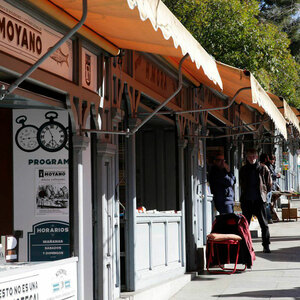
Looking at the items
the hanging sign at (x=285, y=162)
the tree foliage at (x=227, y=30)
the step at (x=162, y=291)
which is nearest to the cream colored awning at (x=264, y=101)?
the step at (x=162, y=291)

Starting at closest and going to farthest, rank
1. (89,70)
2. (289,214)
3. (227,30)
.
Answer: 1. (89,70)
2. (227,30)
3. (289,214)

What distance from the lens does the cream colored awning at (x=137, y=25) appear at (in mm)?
5207

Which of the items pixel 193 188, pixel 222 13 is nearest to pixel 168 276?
pixel 193 188

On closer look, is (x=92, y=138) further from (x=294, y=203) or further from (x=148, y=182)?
(x=294, y=203)

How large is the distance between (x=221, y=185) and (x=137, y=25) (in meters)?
6.70

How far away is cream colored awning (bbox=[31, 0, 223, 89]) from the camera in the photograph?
521cm

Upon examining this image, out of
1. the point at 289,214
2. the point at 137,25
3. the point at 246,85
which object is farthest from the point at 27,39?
the point at 289,214

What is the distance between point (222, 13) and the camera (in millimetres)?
20234

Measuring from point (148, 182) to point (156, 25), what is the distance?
7732 millimetres

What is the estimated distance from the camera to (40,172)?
23.0ft

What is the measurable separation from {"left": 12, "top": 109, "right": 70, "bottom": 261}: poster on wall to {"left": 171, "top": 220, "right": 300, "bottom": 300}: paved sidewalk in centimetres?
304

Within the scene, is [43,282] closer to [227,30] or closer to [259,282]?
[259,282]

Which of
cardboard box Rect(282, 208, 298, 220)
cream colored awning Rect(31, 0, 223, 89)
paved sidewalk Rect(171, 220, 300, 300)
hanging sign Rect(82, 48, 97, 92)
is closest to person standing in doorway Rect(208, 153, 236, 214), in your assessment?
paved sidewalk Rect(171, 220, 300, 300)

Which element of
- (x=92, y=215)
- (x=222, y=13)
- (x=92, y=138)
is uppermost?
(x=222, y=13)
